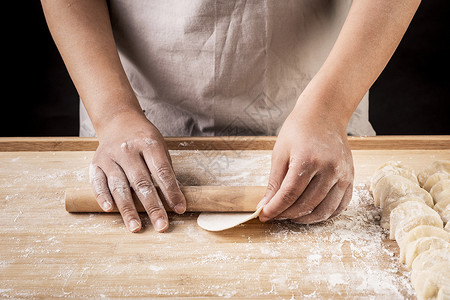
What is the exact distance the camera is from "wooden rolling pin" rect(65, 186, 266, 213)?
1085 millimetres

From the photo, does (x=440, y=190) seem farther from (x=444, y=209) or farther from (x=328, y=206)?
(x=328, y=206)

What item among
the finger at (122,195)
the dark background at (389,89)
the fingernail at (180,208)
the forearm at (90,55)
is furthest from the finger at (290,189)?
the dark background at (389,89)

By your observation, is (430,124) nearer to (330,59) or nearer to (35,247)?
(330,59)

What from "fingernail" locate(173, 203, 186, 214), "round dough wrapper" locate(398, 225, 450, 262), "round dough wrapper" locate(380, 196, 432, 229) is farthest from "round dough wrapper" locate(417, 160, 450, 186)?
"fingernail" locate(173, 203, 186, 214)

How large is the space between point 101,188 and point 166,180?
0.54ft

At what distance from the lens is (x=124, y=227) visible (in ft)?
3.51

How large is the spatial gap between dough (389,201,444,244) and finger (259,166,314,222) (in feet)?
0.73

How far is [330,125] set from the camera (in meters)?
1.05

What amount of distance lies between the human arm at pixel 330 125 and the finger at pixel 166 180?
0.68 feet

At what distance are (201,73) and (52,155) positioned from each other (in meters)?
0.54

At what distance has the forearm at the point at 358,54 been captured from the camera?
110cm

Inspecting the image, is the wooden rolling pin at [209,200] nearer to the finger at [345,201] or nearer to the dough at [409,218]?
the finger at [345,201]

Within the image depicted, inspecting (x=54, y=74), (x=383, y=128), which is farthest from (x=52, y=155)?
(x=383, y=128)

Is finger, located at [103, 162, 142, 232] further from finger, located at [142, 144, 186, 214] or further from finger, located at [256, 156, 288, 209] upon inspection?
finger, located at [256, 156, 288, 209]
